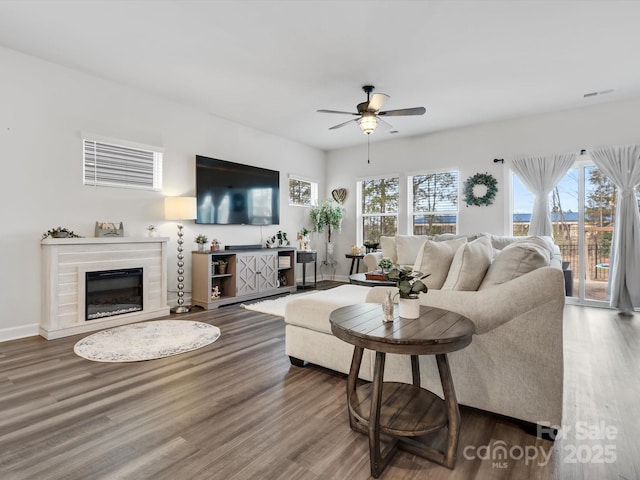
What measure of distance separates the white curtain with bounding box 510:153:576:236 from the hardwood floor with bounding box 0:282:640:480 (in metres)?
2.57

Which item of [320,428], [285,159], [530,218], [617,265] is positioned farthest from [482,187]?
[320,428]

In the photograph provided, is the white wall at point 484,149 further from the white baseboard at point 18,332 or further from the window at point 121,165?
the white baseboard at point 18,332

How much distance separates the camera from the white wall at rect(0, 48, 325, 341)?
135 inches

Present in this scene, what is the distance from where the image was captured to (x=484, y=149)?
5699 mm

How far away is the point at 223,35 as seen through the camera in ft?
10.2

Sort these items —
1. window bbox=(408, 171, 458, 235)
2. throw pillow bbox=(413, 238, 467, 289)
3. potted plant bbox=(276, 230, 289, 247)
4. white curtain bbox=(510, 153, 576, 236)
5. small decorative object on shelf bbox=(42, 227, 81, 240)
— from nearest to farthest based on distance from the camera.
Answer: throw pillow bbox=(413, 238, 467, 289), small decorative object on shelf bbox=(42, 227, 81, 240), white curtain bbox=(510, 153, 576, 236), window bbox=(408, 171, 458, 235), potted plant bbox=(276, 230, 289, 247)

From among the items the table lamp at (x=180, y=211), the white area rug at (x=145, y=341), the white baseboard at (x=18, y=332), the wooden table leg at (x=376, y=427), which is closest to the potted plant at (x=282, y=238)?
the table lamp at (x=180, y=211)

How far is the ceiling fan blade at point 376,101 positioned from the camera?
368 cm

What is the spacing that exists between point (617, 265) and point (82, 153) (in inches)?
275

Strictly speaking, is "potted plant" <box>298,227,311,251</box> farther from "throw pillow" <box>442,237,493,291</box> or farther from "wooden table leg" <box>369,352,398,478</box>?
"wooden table leg" <box>369,352,398,478</box>

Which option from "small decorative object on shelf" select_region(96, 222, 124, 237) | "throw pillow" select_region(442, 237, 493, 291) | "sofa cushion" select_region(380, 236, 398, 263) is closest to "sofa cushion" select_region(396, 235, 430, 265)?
"sofa cushion" select_region(380, 236, 398, 263)

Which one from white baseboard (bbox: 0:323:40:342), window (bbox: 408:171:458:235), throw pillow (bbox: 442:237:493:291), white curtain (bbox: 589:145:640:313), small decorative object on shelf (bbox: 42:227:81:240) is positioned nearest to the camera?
throw pillow (bbox: 442:237:493:291)

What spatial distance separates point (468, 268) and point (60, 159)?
4.33 metres

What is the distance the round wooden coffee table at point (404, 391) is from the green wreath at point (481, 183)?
4.47 m
